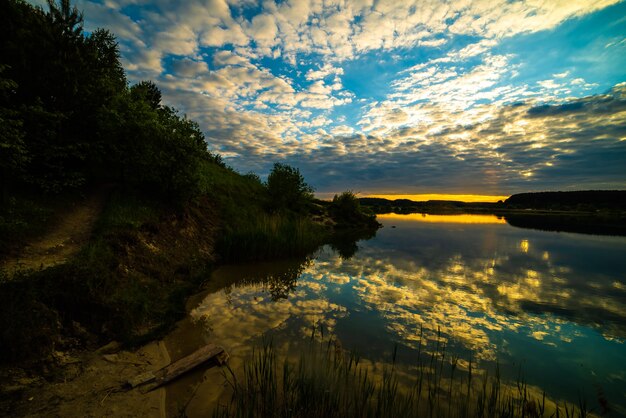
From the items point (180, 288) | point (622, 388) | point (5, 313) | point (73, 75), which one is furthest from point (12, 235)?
point (622, 388)

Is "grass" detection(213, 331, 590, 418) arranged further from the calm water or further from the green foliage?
the green foliage

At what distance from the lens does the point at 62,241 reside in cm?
888

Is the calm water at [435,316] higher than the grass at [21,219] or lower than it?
lower

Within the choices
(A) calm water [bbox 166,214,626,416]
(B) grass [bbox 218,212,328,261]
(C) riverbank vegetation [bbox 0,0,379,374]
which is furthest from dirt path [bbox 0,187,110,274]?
(B) grass [bbox 218,212,328,261]

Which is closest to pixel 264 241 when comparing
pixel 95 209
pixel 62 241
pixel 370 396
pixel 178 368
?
pixel 95 209

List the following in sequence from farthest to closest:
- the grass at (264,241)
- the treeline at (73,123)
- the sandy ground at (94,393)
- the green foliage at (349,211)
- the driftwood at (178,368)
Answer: the green foliage at (349,211), the grass at (264,241), the treeline at (73,123), the driftwood at (178,368), the sandy ground at (94,393)

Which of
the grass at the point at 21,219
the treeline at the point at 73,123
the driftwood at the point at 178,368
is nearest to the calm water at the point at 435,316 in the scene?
the driftwood at the point at 178,368

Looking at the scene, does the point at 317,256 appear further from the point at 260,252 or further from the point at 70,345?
the point at 70,345

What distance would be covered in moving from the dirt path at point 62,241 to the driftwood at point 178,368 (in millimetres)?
4279

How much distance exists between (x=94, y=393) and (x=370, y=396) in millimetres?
4903

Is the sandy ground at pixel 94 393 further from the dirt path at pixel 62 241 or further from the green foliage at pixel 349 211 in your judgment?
the green foliage at pixel 349 211

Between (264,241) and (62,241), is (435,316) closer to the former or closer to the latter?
(264,241)

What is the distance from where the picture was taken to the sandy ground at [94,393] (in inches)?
162

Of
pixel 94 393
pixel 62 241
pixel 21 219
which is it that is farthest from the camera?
pixel 62 241
